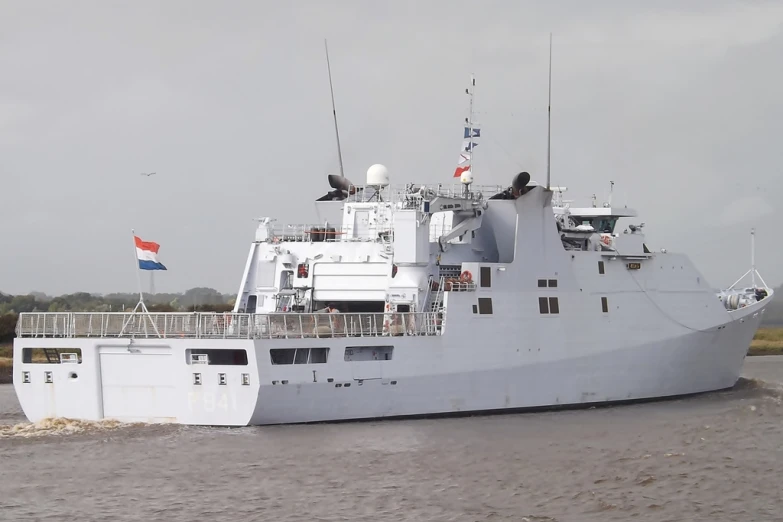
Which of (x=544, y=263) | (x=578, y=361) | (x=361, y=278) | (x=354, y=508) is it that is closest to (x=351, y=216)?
(x=361, y=278)

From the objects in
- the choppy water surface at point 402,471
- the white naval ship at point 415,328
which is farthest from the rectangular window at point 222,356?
the choppy water surface at point 402,471

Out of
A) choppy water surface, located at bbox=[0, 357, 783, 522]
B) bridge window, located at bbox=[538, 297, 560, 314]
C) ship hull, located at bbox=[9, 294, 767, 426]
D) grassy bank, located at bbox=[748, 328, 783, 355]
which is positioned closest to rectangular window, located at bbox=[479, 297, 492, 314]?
ship hull, located at bbox=[9, 294, 767, 426]

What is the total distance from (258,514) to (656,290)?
52.5 feet

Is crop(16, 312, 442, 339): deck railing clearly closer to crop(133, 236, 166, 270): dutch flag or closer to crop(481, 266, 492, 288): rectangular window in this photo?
crop(133, 236, 166, 270): dutch flag

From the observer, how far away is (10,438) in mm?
21828

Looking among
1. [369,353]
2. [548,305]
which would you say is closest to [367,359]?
[369,353]

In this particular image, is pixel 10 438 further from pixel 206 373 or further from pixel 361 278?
pixel 361 278

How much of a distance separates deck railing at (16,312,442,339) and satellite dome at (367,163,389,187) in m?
5.36

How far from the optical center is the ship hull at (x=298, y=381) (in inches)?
876

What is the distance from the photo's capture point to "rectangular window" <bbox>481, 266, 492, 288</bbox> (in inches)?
1014

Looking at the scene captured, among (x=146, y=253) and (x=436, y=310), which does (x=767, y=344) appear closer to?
(x=436, y=310)

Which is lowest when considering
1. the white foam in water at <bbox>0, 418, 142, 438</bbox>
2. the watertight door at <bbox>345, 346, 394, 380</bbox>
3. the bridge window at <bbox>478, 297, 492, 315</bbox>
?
the white foam in water at <bbox>0, 418, 142, 438</bbox>

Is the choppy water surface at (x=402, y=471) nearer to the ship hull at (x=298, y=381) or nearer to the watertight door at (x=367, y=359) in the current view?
the ship hull at (x=298, y=381)

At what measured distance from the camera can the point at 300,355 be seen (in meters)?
23.1
